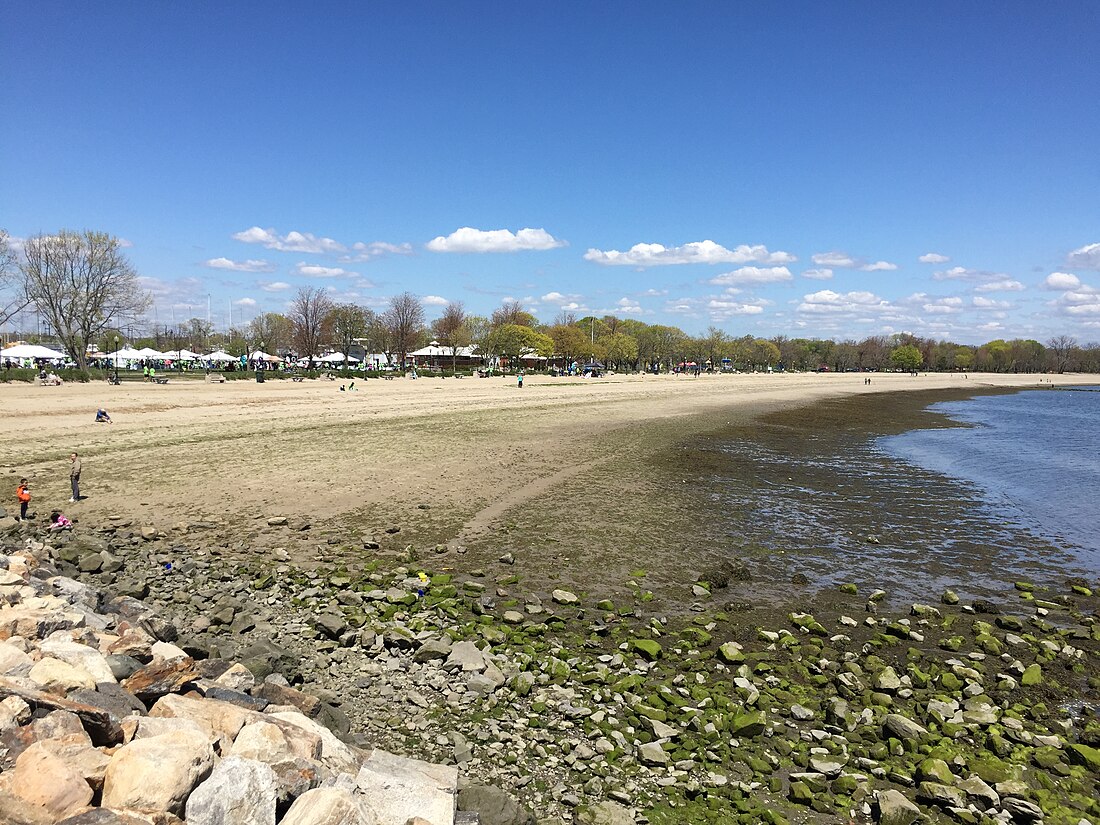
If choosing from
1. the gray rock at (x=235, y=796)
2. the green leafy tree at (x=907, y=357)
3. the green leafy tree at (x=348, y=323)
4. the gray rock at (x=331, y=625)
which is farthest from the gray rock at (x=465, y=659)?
the green leafy tree at (x=907, y=357)

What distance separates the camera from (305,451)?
79.0 feet

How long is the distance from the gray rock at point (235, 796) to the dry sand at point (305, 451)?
973cm

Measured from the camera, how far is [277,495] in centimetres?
1717

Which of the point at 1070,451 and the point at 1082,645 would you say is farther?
the point at 1070,451

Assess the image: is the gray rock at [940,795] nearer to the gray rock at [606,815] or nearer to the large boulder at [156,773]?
the gray rock at [606,815]

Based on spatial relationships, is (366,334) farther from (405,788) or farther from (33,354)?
(405,788)

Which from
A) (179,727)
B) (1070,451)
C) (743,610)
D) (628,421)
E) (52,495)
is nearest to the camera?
(179,727)

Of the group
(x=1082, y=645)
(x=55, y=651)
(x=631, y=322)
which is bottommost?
(x=1082, y=645)

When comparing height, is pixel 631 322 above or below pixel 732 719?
above

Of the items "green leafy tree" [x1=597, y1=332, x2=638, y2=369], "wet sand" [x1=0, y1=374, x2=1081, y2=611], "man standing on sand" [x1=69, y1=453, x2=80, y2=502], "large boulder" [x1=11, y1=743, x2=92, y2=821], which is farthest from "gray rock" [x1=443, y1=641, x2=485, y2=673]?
"green leafy tree" [x1=597, y1=332, x2=638, y2=369]

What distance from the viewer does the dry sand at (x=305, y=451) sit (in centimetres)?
1647

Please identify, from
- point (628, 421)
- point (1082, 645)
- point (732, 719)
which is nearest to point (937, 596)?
point (1082, 645)

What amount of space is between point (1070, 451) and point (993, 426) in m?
13.2

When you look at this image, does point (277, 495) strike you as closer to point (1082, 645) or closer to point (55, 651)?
point (55, 651)
